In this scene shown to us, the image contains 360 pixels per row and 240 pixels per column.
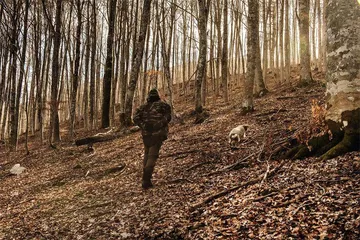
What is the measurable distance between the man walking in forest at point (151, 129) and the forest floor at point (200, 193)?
552mm

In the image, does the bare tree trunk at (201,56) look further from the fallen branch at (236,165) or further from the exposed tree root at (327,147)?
the exposed tree root at (327,147)

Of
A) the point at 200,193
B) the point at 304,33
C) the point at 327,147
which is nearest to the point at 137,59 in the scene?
the point at 304,33

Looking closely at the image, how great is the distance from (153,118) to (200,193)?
2.02 meters

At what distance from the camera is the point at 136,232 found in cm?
505

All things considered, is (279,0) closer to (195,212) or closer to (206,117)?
(206,117)

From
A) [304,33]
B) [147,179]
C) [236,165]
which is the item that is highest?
[304,33]

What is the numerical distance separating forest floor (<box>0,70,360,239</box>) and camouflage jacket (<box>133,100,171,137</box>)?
4.18 ft

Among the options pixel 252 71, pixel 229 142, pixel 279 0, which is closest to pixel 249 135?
pixel 229 142

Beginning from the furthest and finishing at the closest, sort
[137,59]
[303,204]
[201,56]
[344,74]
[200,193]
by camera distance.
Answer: [137,59], [201,56], [200,193], [344,74], [303,204]

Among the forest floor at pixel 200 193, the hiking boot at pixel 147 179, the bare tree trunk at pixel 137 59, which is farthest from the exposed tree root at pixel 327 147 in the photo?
the bare tree trunk at pixel 137 59

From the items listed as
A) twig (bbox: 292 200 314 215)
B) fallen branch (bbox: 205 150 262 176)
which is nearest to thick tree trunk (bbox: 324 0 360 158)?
twig (bbox: 292 200 314 215)

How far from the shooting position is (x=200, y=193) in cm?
594

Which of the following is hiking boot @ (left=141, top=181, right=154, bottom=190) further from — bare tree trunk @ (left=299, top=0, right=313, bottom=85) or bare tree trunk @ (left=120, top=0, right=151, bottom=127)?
bare tree trunk @ (left=299, top=0, right=313, bottom=85)

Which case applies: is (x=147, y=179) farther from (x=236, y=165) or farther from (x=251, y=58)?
(x=251, y=58)
